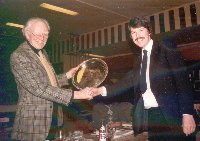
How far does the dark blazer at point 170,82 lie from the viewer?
2283 mm

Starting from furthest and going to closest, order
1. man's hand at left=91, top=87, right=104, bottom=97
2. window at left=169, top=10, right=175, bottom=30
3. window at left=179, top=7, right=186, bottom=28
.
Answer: window at left=169, top=10, right=175, bottom=30 < window at left=179, top=7, right=186, bottom=28 < man's hand at left=91, top=87, right=104, bottom=97

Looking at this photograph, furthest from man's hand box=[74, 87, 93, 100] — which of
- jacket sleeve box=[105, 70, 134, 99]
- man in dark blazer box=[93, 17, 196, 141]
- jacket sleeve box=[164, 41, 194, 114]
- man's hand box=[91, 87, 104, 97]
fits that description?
jacket sleeve box=[164, 41, 194, 114]

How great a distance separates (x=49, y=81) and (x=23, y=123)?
50 cm

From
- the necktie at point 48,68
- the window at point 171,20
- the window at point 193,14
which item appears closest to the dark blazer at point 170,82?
the necktie at point 48,68

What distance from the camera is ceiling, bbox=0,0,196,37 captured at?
617cm

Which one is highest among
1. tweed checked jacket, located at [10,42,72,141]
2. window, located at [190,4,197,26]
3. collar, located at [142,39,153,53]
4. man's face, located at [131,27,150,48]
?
window, located at [190,4,197,26]

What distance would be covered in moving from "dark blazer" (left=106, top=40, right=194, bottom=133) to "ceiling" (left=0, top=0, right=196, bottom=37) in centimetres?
380

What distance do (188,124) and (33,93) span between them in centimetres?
152

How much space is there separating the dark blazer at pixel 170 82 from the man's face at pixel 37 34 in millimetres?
1172

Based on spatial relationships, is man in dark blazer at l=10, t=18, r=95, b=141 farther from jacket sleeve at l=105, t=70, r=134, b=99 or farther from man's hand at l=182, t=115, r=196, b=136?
man's hand at l=182, t=115, r=196, b=136

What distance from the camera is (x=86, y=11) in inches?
268

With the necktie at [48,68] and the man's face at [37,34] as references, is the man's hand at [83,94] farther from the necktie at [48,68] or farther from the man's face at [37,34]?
the man's face at [37,34]

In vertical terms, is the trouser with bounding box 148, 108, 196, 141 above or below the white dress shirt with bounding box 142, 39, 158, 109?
below

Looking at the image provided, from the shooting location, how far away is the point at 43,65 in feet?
8.40
